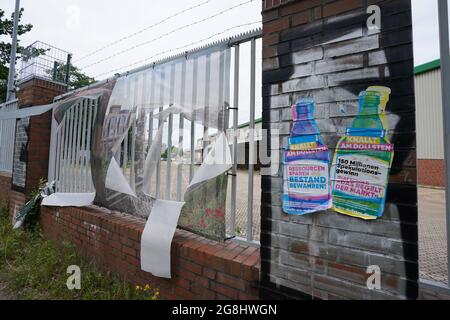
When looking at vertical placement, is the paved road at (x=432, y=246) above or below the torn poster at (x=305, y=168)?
below

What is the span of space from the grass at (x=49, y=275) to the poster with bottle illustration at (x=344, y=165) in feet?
5.54

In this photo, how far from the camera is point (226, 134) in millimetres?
2209

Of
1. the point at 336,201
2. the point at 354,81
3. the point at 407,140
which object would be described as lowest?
the point at 336,201

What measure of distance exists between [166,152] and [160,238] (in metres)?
0.87

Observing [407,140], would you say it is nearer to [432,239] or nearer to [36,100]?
[432,239]

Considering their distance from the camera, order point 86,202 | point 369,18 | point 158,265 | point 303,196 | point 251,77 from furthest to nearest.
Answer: point 86,202 < point 158,265 < point 251,77 < point 303,196 < point 369,18

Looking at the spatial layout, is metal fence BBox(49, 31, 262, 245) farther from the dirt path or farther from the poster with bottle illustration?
the dirt path

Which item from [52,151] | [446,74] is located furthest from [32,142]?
[446,74]

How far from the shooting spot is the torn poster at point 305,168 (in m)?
1.57

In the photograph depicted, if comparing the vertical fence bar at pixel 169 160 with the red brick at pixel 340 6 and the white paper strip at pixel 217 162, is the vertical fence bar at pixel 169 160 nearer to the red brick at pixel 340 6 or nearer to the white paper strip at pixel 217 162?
the white paper strip at pixel 217 162

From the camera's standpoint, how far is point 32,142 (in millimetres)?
4422

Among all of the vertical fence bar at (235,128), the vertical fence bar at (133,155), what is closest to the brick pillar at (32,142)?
the vertical fence bar at (133,155)

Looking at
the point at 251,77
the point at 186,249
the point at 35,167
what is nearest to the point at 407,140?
the point at 251,77

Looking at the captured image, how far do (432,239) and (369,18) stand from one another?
4.31 meters
